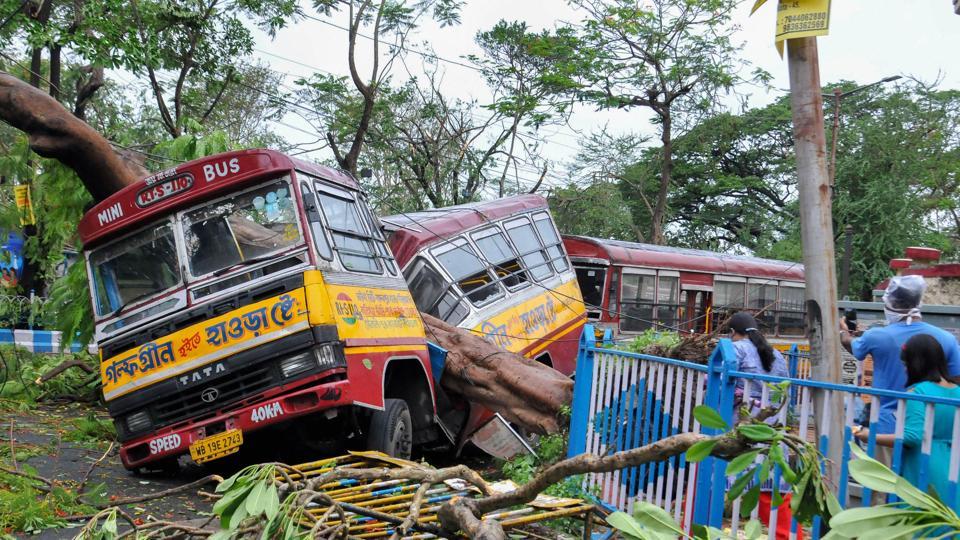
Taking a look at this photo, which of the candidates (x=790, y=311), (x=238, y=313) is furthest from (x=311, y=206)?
(x=790, y=311)

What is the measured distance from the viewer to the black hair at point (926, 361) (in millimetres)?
4223

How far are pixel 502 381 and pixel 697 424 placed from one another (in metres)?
4.07

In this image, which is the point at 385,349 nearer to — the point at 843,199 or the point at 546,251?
the point at 546,251

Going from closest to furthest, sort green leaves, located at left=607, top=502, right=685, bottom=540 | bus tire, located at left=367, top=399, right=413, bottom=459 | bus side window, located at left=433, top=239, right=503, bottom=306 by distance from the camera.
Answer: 1. green leaves, located at left=607, top=502, right=685, bottom=540
2. bus tire, located at left=367, top=399, right=413, bottom=459
3. bus side window, located at left=433, top=239, right=503, bottom=306

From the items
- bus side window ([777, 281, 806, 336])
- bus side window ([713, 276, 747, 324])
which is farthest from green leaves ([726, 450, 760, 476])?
bus side window ([777, 281, 806, 336])

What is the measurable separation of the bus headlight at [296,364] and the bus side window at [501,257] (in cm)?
495

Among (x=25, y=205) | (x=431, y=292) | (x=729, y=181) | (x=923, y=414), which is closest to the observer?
(x=923, y=414)

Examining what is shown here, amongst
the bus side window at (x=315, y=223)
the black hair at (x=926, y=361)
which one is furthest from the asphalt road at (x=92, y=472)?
the black hair at (x=926, y=361)

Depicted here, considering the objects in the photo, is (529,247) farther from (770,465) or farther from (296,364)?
(770,465)

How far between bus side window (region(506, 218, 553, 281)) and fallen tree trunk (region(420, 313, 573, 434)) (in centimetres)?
299

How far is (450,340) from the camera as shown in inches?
368

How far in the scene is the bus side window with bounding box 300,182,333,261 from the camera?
721 centimetres

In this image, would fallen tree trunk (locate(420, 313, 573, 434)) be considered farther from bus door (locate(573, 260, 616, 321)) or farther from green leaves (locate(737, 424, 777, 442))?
bus door (locate(573, 260, 616, 321))

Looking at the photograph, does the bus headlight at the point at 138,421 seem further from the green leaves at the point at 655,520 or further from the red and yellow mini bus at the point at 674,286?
the red and yellow mini bus at the point at 674,286
